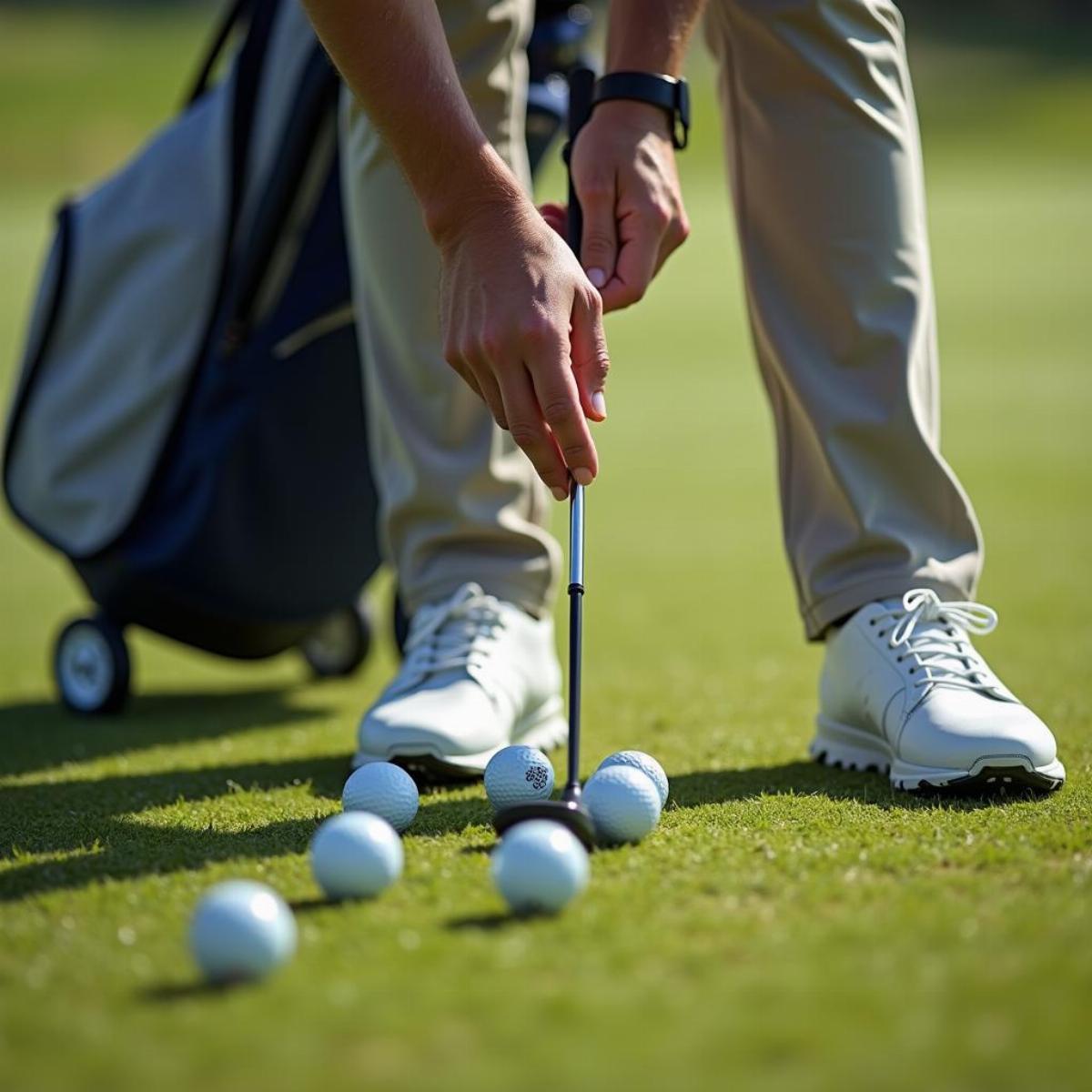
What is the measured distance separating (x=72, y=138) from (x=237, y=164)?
2936 cm

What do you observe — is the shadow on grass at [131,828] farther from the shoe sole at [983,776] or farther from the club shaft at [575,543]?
the shoe sole at [983,776]

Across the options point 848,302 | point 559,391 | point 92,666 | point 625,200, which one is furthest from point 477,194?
point 92,666

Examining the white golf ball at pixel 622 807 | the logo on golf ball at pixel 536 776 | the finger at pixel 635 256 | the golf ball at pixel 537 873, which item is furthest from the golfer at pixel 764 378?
the golf ball at pixel 537 873

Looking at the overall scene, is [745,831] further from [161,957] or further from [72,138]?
[72,138]

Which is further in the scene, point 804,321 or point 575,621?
point 804,321

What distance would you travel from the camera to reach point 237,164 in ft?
9.60

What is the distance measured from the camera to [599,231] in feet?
6.82

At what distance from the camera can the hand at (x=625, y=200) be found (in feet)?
6.76

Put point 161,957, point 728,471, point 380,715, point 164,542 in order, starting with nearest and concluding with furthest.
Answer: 1. point 161,957
2. point 380,715
3. point 164,542
4. point 728,471

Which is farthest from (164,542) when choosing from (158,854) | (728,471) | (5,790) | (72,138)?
(72,138)

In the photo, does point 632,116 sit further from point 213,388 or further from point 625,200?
point 213,388

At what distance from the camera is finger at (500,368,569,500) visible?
1.72 m

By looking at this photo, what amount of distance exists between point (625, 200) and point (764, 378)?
406 millimetres

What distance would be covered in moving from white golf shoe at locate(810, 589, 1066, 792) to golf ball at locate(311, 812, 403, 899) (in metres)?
0.78
